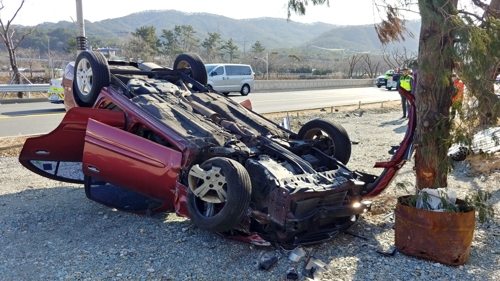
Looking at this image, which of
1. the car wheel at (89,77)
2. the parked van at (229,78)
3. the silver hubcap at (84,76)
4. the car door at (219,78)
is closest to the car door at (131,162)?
the car wheel at (89,77)

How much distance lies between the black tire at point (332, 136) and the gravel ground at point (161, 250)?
0.75 meters

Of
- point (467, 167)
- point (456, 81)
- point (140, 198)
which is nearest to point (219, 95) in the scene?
point (140, 198)

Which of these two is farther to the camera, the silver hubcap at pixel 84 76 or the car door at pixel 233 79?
the car door at pixel 233 79

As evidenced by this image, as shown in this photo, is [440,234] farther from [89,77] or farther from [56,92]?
[56,92]

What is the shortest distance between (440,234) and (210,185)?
1994 millimetres

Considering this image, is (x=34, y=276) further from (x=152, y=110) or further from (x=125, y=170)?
(x=152, y=110)

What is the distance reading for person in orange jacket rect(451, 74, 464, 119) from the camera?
4.51 meters

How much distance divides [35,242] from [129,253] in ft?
3.38

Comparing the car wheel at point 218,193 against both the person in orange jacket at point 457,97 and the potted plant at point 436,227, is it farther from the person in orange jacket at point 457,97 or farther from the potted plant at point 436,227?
the person in orange jacket at point 457,97

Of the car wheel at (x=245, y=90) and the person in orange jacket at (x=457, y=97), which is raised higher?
the person in orange jacket at (x=457, y=97)

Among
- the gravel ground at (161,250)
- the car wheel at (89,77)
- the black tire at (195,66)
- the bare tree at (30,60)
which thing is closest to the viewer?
the gravel ground at (161,250)

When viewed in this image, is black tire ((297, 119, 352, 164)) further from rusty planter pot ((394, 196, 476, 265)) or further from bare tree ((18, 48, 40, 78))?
bare tree ((18, 48, 40, 78))

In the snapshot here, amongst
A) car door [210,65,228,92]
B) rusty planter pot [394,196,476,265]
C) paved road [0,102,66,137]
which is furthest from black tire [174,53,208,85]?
car door [210,65,228,92]

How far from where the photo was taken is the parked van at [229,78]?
77.2ft
